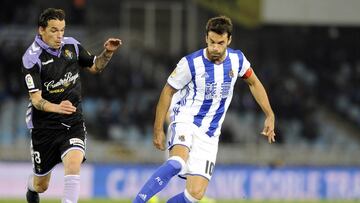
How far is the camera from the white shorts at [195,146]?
29.7ft

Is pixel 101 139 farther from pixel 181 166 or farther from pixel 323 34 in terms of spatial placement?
pixel 181 166

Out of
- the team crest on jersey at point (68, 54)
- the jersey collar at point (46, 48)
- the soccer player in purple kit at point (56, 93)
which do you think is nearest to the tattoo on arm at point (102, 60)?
the soccer player in purple kit at point (56, 93)

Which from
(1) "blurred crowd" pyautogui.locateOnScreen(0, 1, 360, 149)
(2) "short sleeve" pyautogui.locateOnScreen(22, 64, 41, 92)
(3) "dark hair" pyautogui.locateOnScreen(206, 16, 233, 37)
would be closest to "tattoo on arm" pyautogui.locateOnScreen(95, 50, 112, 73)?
(2) "short sleeve" pyautogui.locateOnScreen(22, 64, 41, 92)

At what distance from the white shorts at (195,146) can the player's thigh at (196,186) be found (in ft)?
0.14

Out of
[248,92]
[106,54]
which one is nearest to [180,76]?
[106,54]

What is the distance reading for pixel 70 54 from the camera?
9422 mm

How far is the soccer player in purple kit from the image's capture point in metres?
9.05

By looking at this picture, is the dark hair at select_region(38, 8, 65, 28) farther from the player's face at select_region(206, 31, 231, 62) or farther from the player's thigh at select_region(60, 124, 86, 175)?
the player's face at select_region(206, 31, 231, 62)

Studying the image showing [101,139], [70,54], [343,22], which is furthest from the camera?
[101,139]

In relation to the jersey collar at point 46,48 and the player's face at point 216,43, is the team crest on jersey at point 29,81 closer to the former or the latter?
the jersey collar at point 46,48

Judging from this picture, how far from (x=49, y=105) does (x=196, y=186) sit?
153 cm

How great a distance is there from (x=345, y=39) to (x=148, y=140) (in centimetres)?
558

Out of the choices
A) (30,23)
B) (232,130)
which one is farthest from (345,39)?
(30,23)

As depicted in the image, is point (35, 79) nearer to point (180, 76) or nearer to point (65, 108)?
point (65, 108)
